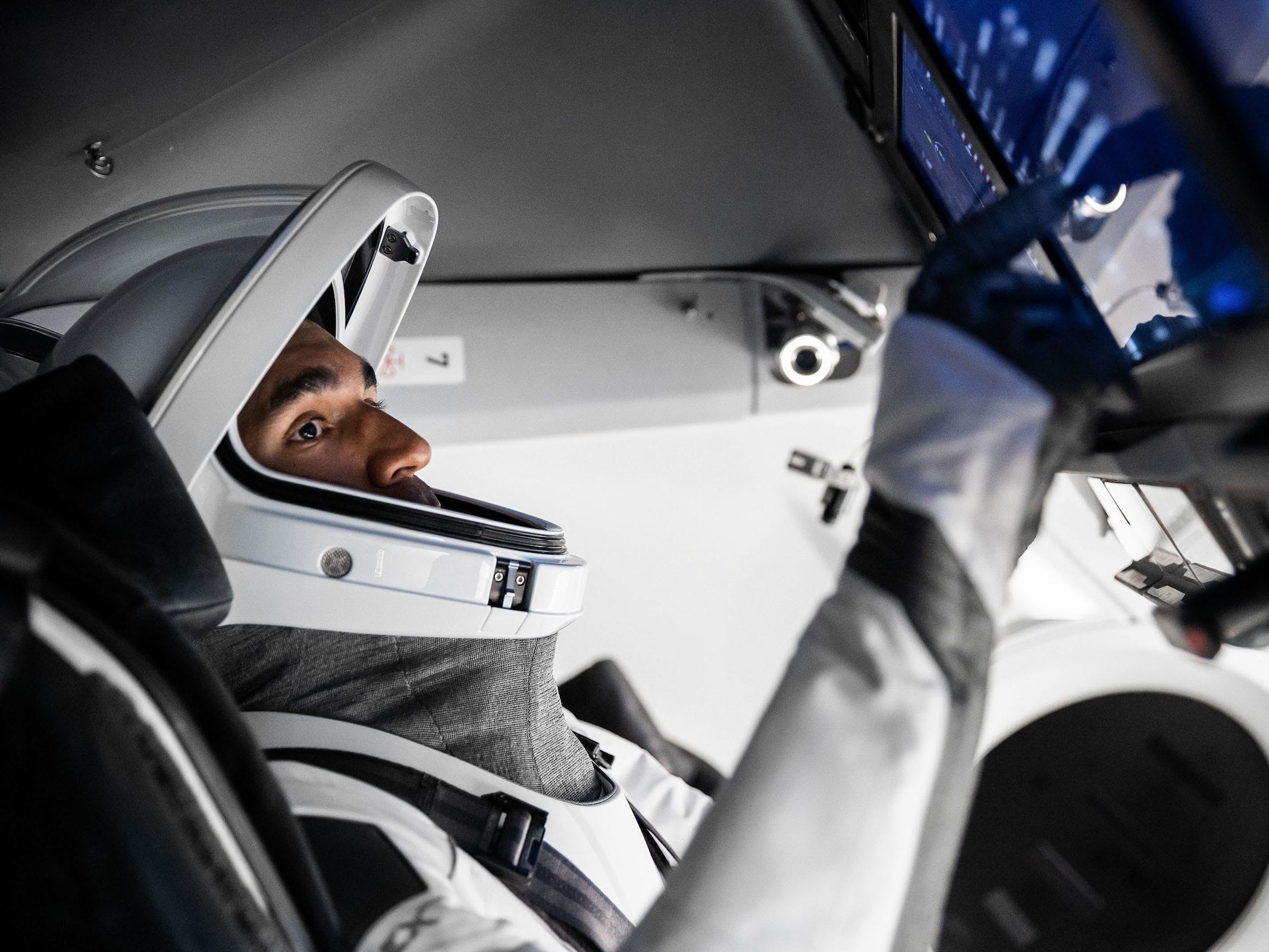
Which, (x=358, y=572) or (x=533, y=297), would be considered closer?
(x=358, y=572)

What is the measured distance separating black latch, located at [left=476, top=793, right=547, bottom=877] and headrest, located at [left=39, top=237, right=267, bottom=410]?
0.50 meters

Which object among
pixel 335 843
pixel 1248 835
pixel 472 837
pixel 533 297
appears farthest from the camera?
pixel 1248 835

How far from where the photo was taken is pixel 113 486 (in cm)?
65

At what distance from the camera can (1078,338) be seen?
54 cm

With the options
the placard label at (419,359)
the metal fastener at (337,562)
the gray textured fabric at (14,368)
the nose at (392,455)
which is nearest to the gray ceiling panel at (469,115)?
the placard label at (419,359)

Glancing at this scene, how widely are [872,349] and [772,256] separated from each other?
26cm

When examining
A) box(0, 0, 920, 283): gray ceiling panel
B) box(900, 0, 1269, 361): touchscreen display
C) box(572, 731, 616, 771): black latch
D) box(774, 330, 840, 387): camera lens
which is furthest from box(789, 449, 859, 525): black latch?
box(900, 0, 1269, 361): touchscreen display

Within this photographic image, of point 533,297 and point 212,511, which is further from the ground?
point 533,297

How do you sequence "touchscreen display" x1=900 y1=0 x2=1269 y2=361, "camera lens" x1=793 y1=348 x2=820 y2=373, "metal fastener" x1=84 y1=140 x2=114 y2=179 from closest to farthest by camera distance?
"touchscreen display" x1=900 y1=0 x2=1269 y2=361
"metal fastener" x1=84 y1=140 x2=114 y2=179
"camera lens" x1=793 y1=348 x2=820 y2=373

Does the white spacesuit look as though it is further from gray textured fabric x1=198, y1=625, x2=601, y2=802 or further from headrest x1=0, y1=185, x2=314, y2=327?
headrest x1=0, y1=185, x2=314, y2=327

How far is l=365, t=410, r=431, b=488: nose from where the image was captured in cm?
102

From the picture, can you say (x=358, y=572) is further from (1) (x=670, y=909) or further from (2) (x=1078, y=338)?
(2) (x=1078, y=338)

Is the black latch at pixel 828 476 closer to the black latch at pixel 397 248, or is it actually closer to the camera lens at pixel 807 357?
the camera lens at pixel 807 357

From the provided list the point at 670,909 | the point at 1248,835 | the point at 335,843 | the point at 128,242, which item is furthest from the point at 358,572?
the point at 1248,835
